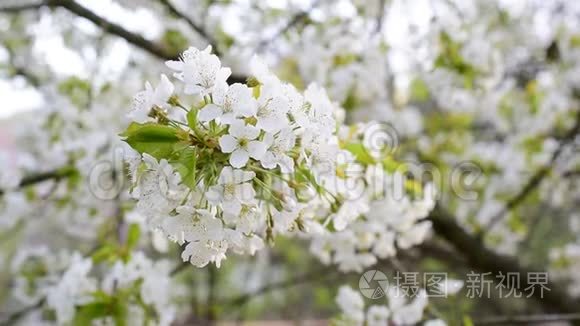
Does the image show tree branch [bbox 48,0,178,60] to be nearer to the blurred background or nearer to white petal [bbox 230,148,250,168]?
the blurred background

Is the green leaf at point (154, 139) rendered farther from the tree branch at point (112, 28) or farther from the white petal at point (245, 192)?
the tree branch at point (112, 28)

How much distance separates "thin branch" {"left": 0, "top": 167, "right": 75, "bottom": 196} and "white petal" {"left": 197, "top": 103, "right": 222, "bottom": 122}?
127cm

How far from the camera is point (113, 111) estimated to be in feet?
7.74

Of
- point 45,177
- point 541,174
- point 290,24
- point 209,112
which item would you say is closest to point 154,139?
point 209,112

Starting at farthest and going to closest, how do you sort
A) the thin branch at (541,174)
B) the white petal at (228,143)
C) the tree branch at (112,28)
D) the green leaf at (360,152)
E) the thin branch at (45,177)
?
the thin branch at (541,174)
the thin branch at (45,177)
the tree branch at (112,28)
the green leaf at (360,152)
the white petal at (228,143)

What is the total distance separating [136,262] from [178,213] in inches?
25.2

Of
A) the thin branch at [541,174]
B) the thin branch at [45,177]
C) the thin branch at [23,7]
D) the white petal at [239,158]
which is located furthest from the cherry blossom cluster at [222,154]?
the thin branch at [541,174]

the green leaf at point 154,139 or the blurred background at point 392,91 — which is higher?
the blurred background at point 392,91

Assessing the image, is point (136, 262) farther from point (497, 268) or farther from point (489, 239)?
point (489, 239)

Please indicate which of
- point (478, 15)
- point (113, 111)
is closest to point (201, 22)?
point (113, 111)

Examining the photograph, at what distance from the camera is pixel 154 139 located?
92cm

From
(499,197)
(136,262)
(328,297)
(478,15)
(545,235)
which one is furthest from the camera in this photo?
(545,235)

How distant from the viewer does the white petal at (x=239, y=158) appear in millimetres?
870

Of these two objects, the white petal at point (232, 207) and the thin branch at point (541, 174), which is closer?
the white petal at point (232, 207)
